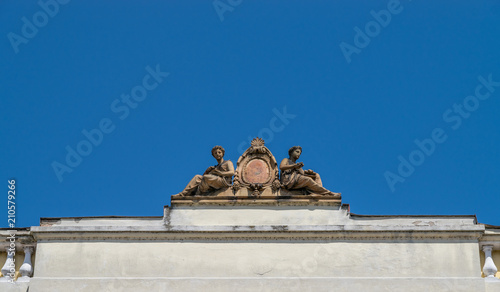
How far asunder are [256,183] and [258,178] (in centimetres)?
15

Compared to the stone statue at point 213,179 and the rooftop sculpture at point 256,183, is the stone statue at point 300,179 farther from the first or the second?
the stone statue at point 213,179

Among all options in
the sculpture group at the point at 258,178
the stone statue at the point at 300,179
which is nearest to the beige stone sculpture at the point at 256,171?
the sculpture group at the point at 258,178

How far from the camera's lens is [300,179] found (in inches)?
1358

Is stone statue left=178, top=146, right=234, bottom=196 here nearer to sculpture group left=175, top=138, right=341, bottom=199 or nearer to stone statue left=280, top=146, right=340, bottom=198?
sculpture group left=175, top=138, right=341, bottom=199

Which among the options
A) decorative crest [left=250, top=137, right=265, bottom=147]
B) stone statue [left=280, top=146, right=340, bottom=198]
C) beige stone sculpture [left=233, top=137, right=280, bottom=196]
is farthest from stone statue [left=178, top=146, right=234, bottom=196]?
stone statue [left=280, top=146, right=340, bottom=198]

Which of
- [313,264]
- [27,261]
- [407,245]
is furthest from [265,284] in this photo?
[27,261]

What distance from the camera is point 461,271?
111 feet

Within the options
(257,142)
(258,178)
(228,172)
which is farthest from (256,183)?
(257,142)

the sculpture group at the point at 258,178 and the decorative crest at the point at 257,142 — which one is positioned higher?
the decorative crest at the point at 257,142

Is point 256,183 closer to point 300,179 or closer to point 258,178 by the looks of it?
point 258,178

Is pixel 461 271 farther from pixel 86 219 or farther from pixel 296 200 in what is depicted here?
pixel 86 219

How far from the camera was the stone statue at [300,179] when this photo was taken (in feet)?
113

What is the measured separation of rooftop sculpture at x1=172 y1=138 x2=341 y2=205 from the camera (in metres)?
34.5

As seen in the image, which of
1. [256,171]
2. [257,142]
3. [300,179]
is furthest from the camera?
[257,142]
